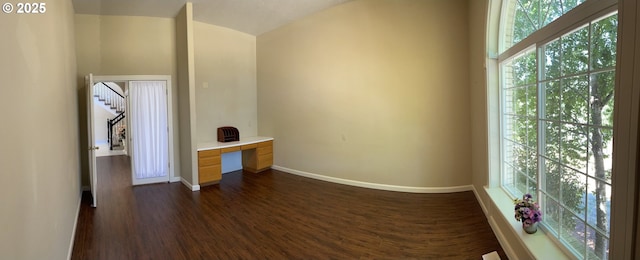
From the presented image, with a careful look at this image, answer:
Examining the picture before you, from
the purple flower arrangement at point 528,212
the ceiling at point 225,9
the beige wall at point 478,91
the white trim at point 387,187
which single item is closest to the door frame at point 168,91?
the ceiling at point 225,9

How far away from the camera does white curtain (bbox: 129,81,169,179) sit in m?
5.20

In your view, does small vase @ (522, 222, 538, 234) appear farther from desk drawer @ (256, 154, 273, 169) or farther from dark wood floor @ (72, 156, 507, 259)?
desk drawer @ (256, 154, 273, 169)

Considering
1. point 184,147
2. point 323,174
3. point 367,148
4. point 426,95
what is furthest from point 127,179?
point 426,95

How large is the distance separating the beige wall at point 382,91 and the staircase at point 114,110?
314 inches

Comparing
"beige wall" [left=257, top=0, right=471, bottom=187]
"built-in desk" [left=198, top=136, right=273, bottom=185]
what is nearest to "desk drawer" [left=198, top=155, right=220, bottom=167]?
"built-in desk" [left=198, top=136, right=273, bottom=185]

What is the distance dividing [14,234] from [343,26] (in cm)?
482

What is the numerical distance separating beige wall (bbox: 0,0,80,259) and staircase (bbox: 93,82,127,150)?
360 inches

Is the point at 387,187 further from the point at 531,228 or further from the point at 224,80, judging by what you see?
the point at 224,80

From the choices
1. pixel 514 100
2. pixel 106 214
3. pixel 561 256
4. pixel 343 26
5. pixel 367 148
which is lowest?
pixel 106 214

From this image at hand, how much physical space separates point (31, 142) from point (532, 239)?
11.1 ft

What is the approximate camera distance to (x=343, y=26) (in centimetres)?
513

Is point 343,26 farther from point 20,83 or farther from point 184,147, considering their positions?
point 20,83

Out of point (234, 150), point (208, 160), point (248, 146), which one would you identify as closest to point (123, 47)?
point (208, 160)

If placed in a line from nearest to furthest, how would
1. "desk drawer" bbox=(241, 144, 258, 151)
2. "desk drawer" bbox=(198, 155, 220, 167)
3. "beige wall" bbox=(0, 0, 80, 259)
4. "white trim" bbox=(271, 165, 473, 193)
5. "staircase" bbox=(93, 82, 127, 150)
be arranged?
"beige wall" bbox=(0, 0, 80, 259) < "white trim" bbox=(271, 165, 473, 193) < "desk drawer" bbox=(198, 155, 220, 167) < "desk drawer" bbox=(241, 144, 258, 151) < "staircase" bbox=(93, 82, 127, 150)
